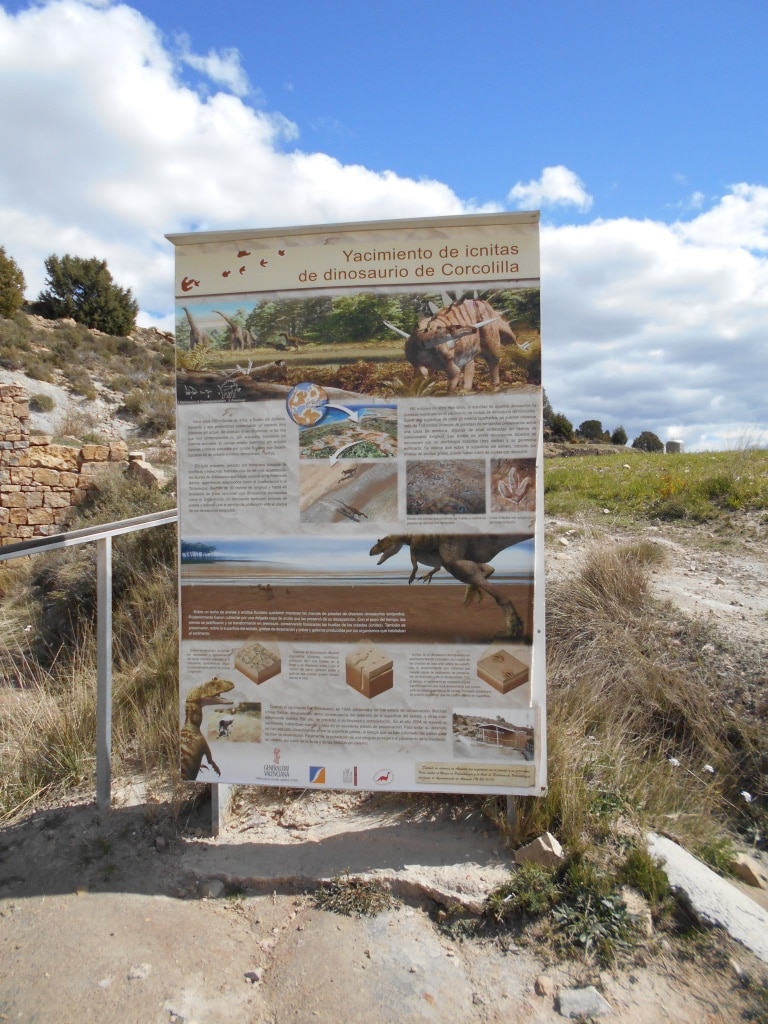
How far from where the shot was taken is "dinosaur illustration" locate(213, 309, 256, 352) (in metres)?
3.02

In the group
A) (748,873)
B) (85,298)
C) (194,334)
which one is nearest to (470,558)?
(194,334)

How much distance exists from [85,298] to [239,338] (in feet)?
101

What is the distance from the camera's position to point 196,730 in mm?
3129

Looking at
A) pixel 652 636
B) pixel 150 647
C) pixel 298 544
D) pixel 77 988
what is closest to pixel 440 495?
pixel 298 544

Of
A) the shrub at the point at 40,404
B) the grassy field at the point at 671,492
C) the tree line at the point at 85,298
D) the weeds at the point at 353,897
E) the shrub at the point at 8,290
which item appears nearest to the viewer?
the weeds at the point at 353,897

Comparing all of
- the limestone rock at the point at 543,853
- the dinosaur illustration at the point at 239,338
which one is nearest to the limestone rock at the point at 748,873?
the limestone rock at the point at 543,853

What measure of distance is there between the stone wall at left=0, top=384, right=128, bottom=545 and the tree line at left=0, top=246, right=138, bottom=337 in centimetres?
1824

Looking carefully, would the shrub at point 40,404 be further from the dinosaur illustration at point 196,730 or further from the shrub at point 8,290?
the dinosaur illustration at point 196,730

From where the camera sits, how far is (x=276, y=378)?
2.99 meters

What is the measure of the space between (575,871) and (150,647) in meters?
3.56

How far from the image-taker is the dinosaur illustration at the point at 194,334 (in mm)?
3057

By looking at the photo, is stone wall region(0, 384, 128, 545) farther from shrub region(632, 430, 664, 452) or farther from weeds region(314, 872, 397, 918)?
shrub region(632, 430, 664, 452)

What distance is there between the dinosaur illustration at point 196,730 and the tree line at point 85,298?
29211mm

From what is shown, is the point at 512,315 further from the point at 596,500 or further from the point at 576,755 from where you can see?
the point at 596,500
